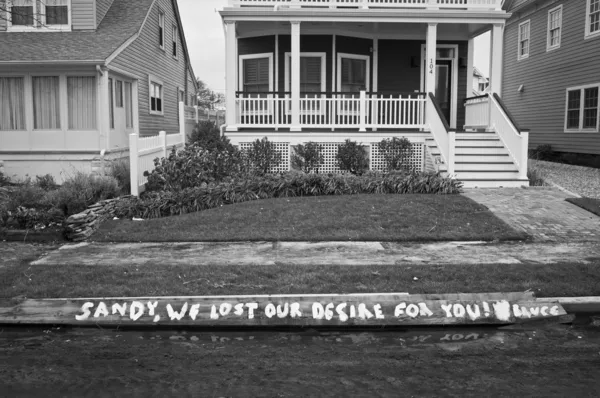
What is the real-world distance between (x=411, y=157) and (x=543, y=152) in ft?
29.2

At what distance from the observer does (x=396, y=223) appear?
10.9 metres

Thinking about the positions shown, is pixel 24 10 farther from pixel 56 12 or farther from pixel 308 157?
pixel 308 157

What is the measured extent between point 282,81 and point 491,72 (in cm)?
609

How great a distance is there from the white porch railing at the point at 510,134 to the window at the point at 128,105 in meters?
10.9

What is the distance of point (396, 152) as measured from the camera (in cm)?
1627

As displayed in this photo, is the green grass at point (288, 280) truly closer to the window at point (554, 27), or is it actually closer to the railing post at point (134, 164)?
the railing post at point (134, 164)

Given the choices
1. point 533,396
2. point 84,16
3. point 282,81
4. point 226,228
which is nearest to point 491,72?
point 282,81

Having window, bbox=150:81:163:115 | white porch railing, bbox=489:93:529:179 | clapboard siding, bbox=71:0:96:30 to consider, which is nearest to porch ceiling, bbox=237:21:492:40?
white porch railing, bbox=489:93:529:179

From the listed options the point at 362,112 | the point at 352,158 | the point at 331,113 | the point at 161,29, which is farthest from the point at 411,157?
the point at 161,29

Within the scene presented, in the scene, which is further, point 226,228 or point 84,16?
point 84,16

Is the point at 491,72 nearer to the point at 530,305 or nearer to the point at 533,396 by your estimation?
the point at 530,305

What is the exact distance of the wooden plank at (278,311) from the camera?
634 centimetres

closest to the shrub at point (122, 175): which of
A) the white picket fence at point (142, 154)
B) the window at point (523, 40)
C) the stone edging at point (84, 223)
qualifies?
the white picket fence at point (142, 154)

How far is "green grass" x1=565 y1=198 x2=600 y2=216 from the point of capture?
39.3 ft
